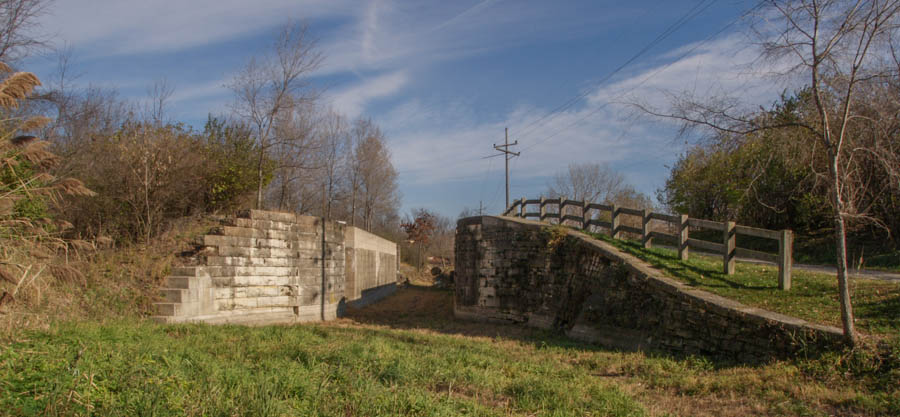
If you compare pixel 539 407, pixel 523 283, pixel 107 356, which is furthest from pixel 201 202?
pixel 539 407

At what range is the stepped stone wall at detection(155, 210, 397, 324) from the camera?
10.6 metres

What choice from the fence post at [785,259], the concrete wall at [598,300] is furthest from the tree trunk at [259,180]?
the fence post at [785,259]

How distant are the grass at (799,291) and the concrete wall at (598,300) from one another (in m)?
0.39

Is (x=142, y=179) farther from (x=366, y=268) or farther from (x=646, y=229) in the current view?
(x=646, y=229)

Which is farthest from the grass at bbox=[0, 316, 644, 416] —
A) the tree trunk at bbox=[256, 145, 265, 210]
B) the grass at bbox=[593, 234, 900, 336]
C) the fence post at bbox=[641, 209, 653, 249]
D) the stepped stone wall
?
the tree trunk at bbox=[256, 145, 265, 210]

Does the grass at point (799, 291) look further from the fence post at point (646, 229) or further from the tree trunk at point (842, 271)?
the fence post at point (646, 229)

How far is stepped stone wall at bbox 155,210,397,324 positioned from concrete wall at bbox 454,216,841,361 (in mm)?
4237

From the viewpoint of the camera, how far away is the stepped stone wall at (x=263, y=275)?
34.9ft

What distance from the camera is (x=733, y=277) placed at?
921 centimetres

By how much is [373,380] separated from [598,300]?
699cm

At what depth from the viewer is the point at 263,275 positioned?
12.3 metres

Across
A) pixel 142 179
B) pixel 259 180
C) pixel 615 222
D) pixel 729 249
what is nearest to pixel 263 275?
pixel 142 179

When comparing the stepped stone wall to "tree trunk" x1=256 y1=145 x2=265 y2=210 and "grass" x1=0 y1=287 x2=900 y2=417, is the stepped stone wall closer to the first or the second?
"grass" x1=0 y1=287 x2=900 y2=417

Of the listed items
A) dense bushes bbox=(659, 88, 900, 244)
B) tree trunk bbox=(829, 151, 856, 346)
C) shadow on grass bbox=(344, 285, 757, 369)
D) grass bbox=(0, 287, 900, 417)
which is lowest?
shadow on grass bbox=(344, 285, 757, 369)
